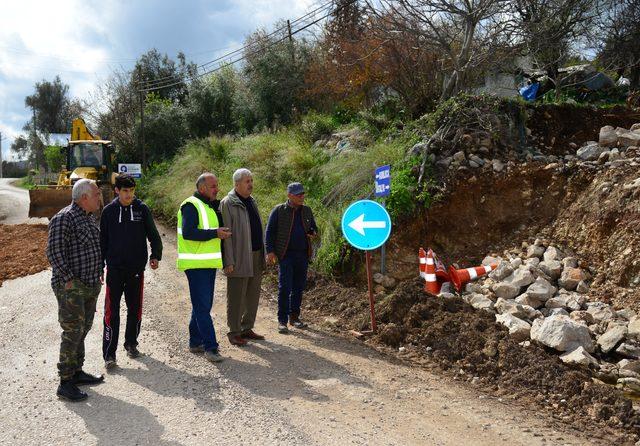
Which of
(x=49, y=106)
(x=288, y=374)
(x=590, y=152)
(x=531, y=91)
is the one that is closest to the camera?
(x=288, y=374)

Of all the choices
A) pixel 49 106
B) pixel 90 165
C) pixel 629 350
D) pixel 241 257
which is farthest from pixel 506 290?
pixel 49 106

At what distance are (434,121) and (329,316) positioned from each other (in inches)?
199

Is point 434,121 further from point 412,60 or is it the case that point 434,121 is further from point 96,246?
point 96,246

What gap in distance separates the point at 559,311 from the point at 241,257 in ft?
13.3

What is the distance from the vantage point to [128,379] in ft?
18.8

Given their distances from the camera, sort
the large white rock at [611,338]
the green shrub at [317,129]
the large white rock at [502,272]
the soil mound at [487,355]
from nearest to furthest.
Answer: the soil mound at [487,355] → the large white rock at [611,338] → the large white rock at [502,272] → the green shrub at [317,129]

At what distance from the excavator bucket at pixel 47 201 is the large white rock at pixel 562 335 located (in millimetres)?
15350

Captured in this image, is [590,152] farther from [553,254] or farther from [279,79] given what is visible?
[279,79]

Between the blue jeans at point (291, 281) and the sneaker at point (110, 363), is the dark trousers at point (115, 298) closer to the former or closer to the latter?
the sneaker at point (110, 363)

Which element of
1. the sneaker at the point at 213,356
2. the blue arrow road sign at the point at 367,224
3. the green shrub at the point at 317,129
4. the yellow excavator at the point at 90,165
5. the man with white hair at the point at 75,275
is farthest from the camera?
the yellow excavator at the point at 90,165

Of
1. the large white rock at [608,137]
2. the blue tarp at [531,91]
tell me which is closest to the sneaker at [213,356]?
the large white rock at [608,137]

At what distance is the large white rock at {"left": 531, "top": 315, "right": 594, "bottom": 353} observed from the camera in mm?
6129

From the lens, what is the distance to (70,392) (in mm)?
5172

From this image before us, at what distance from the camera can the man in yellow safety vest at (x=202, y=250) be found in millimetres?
6062
